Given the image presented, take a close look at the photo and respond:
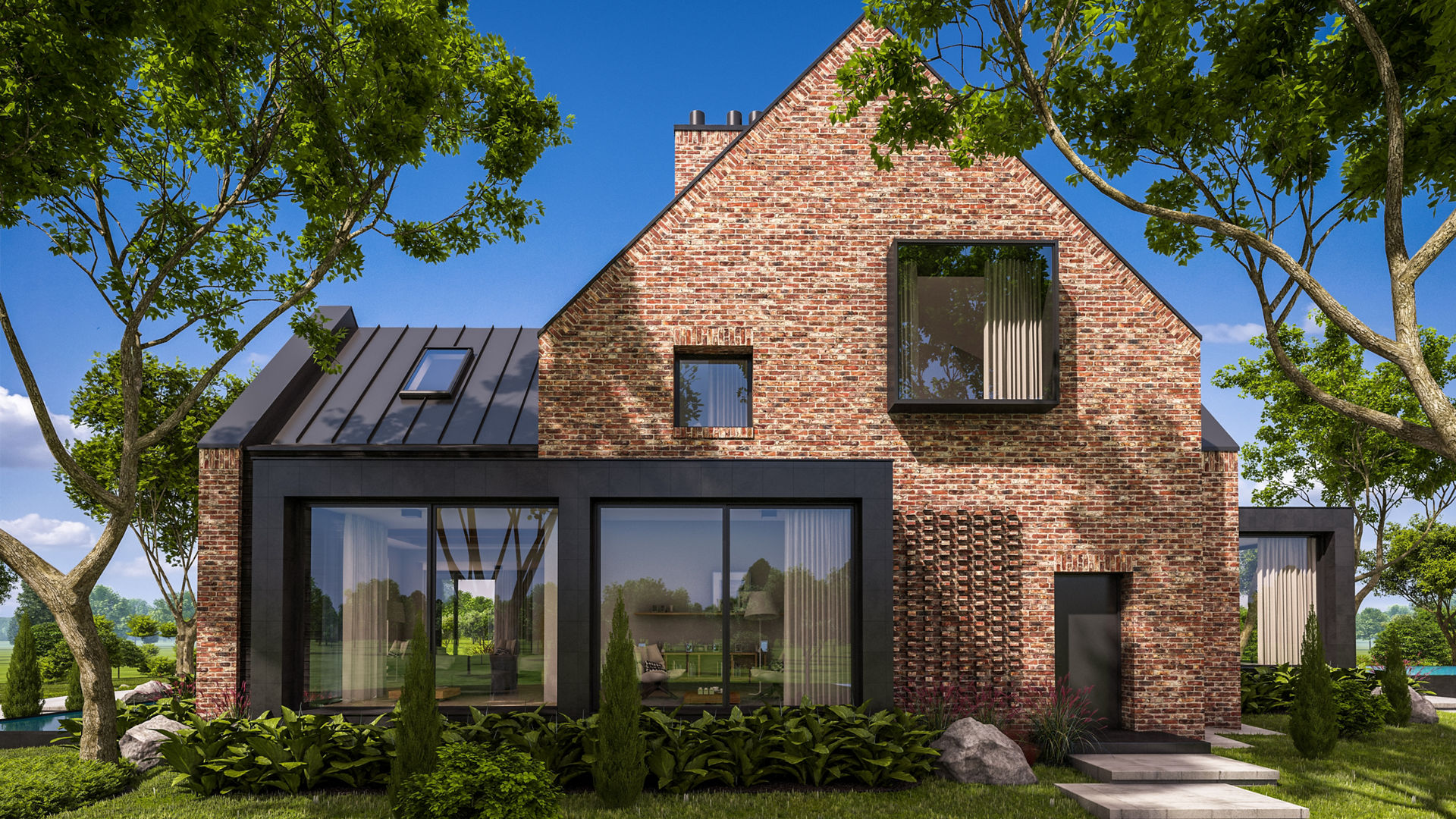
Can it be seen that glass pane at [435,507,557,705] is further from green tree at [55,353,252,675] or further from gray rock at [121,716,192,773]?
green tree at [55,353,252,675]

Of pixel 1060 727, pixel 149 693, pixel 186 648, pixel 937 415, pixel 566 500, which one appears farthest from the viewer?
pixel 186 648

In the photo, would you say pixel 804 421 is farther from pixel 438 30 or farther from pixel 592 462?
pixel 438 30

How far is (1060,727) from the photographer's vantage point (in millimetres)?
11211

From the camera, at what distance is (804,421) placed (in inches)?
466

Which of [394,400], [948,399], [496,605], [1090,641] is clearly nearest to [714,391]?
[948,399]

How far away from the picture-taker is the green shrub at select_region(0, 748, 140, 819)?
28.2 feet

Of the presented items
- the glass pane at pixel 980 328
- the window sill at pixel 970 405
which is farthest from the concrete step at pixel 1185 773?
the glass pane at pixel 980 328

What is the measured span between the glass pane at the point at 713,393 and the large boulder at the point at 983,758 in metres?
5.05

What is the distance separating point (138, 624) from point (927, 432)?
2405cm

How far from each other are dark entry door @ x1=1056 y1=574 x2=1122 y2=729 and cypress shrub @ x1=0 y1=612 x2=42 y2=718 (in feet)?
59.8

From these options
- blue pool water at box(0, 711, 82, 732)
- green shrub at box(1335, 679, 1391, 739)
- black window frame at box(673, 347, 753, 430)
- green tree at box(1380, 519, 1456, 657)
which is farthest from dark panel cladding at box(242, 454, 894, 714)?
green tree at box(1380, 519, 1456, 657)

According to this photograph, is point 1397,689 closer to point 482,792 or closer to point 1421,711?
point 1421,711

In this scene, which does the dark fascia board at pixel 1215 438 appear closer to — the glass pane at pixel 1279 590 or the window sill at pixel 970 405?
the window sill at pixel 970 405

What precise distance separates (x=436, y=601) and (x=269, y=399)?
14.7 ft
